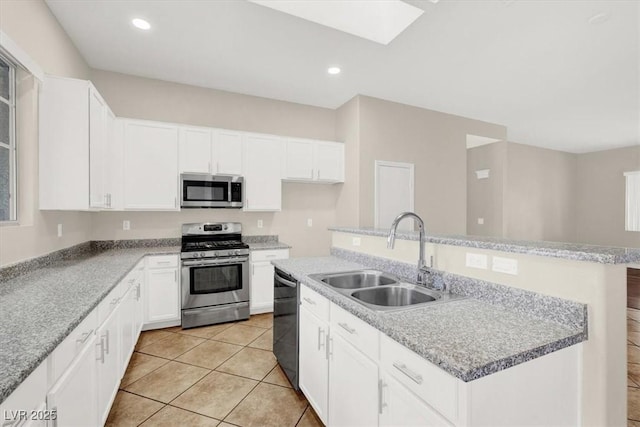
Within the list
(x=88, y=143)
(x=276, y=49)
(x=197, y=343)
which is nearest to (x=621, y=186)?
(x=276, y=49)

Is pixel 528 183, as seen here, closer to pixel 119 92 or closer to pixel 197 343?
pixel 197 343

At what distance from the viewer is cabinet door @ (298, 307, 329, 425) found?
5.71 ft

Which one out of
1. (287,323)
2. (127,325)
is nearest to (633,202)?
(287,323)

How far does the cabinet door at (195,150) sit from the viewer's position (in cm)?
354

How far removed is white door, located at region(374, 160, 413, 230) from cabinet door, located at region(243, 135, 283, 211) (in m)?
1.43

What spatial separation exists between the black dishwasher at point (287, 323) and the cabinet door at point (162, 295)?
4.84ft

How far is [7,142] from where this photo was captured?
6.54 feet

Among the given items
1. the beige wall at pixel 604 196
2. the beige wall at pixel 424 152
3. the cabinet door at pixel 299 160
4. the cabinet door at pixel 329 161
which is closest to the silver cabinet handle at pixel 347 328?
the beige wall at pixel 424 152

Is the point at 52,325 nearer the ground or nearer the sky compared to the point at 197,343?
nearer the sky

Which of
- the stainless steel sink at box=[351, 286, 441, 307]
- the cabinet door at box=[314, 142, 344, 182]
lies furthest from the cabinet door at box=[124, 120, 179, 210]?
the stainless steel sink at box=[351, 286, 441, 307]

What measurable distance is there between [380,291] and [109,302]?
5.49ft

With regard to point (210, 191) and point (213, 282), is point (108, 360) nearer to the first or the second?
point (213, 282)

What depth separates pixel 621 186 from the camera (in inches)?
286

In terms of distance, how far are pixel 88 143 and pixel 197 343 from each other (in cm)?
207
